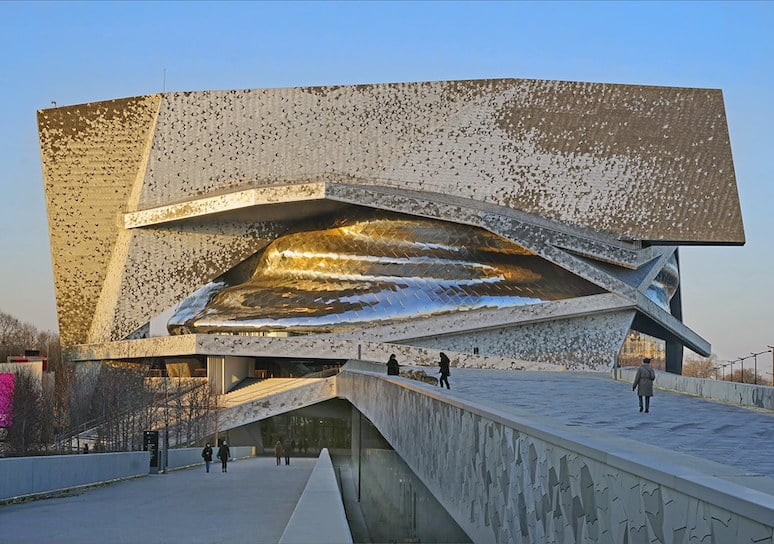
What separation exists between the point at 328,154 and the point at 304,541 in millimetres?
39885

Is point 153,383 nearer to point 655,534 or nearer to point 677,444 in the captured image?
point 677,444

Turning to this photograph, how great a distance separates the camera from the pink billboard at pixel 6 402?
1214 inches

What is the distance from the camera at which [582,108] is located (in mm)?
44125

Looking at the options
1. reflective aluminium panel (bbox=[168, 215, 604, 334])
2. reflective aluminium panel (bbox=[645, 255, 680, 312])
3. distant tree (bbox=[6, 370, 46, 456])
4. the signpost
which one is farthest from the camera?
reflective aluminium panel (bbox=[645, 255, 680, 312])

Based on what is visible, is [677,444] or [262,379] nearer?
[677,444]

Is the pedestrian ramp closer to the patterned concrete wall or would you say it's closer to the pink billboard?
the pink billboard

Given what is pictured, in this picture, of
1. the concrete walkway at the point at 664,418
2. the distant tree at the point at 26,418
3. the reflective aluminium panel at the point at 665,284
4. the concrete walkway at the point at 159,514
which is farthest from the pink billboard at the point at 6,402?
the reflective aluminium panel at the point at 665,284

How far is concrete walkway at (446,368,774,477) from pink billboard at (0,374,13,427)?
15447mm

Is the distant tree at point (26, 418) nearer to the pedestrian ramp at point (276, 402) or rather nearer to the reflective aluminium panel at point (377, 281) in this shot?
the pedestrian ramp at point (276, 402)

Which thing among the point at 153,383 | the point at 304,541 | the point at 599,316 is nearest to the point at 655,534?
the point at 304,541

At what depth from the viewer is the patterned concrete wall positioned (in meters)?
4.59

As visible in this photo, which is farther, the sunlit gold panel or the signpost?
the sunlit gold panel

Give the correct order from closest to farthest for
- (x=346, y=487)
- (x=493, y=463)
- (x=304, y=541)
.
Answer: (x=304, y=541) < (x=493, y=463) < (x=346, y=487)

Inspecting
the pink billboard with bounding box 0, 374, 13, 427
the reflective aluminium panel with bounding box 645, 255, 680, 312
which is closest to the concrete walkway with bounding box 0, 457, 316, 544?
the pink billboard with bounding box 0, 374, 13, 427
